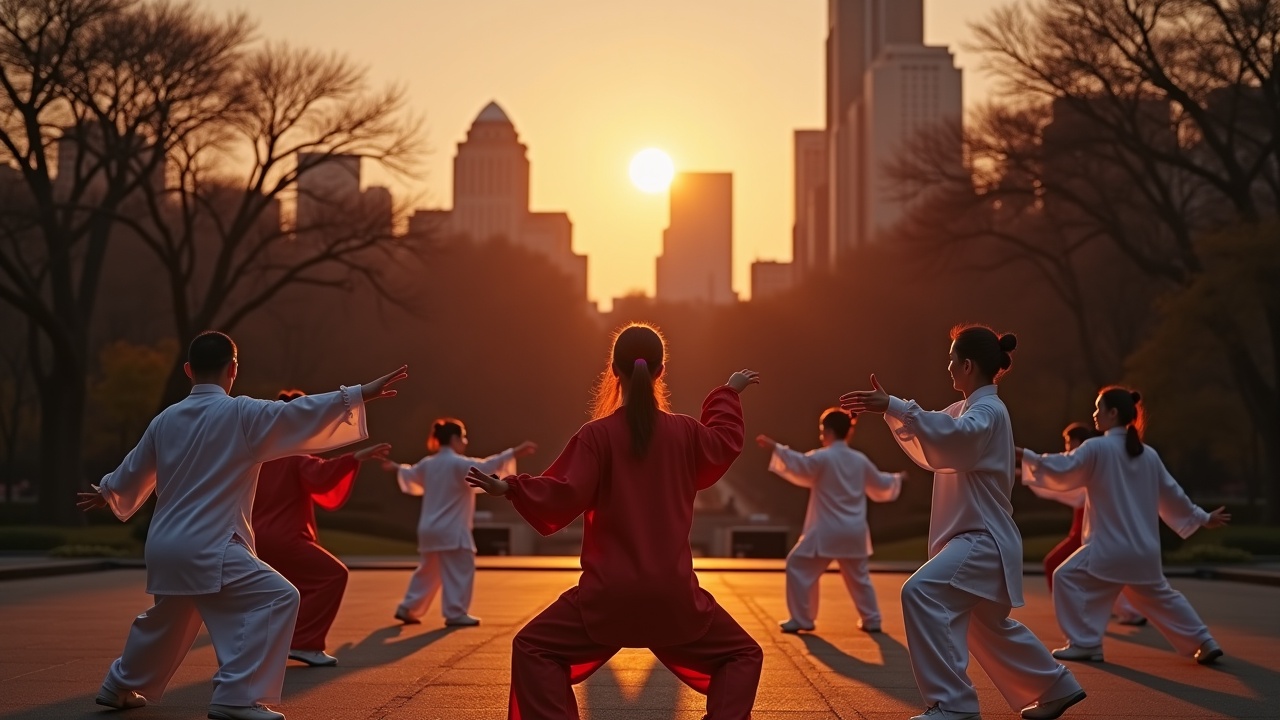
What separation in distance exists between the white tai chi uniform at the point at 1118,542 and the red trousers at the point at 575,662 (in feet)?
16.9

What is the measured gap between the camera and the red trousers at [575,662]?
21.1ft

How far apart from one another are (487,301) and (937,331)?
18.8m

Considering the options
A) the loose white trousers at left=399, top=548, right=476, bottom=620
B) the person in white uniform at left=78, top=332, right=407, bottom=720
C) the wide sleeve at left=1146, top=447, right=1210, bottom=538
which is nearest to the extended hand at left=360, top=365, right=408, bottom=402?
the person in white uniform at left=78, top=332, right=407, bottom=720

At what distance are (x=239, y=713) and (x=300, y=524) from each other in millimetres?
3696

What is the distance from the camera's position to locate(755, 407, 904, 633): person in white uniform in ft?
47.3

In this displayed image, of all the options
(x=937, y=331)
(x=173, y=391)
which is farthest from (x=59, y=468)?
(x=937, y=331)

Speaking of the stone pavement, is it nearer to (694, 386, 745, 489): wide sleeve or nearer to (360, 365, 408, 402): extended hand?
(360, 365, 408, 402): extended hand

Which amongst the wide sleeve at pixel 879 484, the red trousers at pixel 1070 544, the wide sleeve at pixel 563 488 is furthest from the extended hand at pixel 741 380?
the red trousers at pixel 1070 544

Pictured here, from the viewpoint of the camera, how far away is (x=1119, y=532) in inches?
457

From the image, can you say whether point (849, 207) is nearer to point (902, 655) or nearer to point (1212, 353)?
point (1212, 353)

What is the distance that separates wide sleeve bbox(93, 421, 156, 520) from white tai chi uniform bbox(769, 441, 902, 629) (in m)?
6.95

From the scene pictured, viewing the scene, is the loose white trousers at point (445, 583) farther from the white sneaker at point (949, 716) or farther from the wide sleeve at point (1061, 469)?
the white sneaker at point (949, 716)

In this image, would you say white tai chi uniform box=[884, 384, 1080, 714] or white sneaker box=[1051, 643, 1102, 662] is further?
white sneaker box=[1051, 643, 1102, 662]

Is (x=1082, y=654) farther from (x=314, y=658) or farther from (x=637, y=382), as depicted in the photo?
(x=637, y=382)
